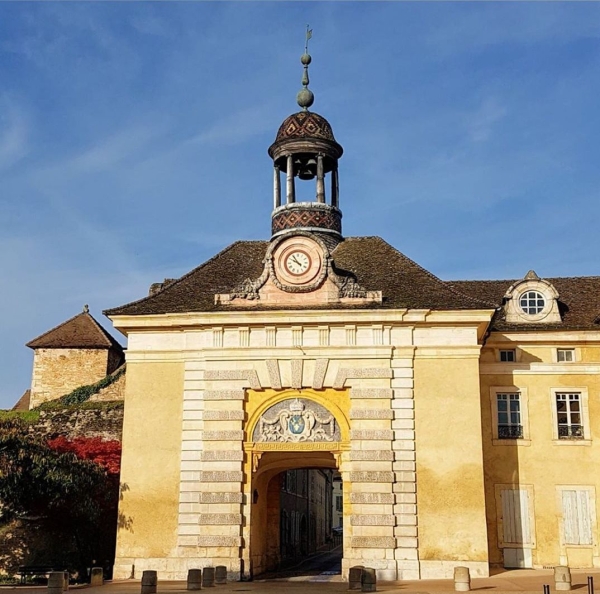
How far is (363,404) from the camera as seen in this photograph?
22.9 m

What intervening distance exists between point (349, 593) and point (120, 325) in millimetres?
10561

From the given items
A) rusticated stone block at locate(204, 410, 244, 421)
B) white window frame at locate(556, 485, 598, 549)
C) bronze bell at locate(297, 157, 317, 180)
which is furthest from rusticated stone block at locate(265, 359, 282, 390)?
bronze bell at locate(297, 157, 317, 180)

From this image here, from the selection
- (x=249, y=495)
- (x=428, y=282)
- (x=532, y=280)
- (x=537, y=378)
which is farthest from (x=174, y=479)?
(x=532, y=280)

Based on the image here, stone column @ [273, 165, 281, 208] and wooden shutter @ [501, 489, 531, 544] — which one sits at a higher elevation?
stone column @ [273, 165, 281, 208]

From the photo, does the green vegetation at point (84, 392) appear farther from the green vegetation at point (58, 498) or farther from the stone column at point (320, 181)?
the stone column at point (320, 181)

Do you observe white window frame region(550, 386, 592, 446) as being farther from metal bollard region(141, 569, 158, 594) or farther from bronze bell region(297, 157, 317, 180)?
metal bollard region(141, 569, 158, 594)

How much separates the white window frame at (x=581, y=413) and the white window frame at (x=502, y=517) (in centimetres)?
182

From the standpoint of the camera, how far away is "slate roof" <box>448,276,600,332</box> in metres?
26.6

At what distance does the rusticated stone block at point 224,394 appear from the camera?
23.3 meters

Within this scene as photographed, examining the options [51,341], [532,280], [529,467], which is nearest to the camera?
[529,467]

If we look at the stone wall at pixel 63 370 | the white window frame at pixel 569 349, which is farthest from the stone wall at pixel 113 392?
the white window frame at pixel 569 349

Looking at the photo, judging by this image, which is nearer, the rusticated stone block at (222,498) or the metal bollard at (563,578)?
the metal bollard at (563,578)

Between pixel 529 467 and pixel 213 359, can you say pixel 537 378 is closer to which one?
pixel 529 467

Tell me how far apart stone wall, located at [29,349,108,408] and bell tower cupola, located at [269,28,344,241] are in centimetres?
1730
